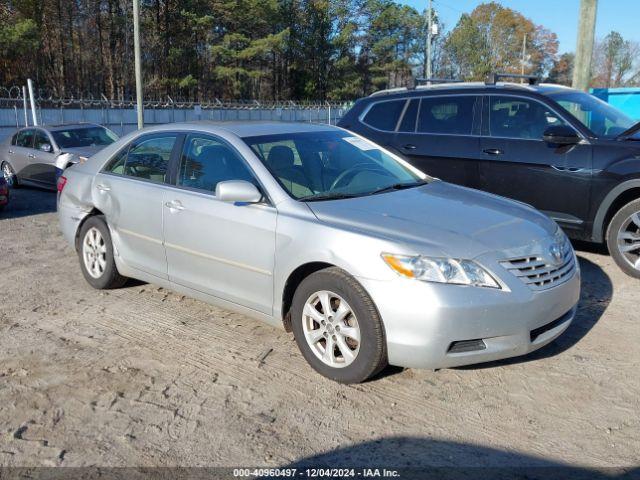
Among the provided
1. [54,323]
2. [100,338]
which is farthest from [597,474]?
[54,323]

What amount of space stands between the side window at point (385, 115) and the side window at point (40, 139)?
7.25m

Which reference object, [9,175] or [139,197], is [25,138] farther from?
[139,197]

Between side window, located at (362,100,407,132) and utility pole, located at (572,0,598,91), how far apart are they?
465cm

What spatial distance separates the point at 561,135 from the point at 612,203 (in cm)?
84

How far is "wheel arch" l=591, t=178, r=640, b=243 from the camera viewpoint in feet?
19.2

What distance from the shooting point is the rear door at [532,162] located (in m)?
6.22

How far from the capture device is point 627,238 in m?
5.89

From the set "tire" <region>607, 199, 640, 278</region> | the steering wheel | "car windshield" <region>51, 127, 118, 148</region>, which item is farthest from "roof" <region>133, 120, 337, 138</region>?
"car windshield" <region>51, 127, 118, 148</region>

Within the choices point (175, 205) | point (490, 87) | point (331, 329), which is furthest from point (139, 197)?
point (490, 87)

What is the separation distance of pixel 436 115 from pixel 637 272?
114 inches

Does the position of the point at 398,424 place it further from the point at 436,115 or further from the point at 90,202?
the point at 436,115

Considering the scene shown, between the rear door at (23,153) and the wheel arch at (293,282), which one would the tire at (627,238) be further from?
the rear door at (23,153)

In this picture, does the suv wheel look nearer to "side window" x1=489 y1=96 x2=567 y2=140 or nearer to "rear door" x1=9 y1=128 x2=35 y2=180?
"rear door" x1=9 y1=128 x2=35 y2=180

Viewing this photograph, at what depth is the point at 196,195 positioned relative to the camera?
4594 mm
